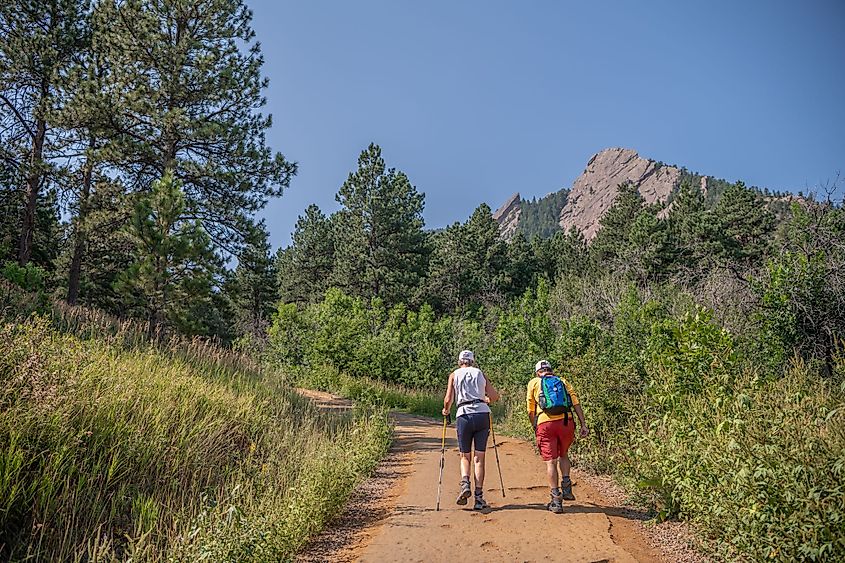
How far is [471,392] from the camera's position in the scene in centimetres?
712

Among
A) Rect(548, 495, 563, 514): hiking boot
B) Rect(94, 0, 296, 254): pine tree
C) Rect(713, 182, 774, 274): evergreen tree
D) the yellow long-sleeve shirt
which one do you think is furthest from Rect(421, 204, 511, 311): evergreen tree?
Rect(548, 495, 563, 514): hiking boot

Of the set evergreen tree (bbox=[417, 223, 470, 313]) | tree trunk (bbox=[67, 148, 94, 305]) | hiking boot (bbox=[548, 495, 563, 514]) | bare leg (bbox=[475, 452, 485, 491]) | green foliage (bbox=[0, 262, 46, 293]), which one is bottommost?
hiking boot (bbox=[548, 495, 563, 514])

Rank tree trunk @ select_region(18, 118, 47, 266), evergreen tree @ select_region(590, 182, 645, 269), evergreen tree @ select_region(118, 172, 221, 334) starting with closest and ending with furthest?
evergreen tree @ select_region(118, 172, 221, 334) < tree trunk @ select_region(18, 118, 47, 266) < evergreen tree @ select_region(590, 182, 645, 269)

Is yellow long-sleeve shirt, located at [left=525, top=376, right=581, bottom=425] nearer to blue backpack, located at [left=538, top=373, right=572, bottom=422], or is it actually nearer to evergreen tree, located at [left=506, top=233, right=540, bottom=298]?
blue backpack, located at [left=538, top=373, right=572, bottom=422]

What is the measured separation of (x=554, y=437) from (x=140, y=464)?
4.76 metres

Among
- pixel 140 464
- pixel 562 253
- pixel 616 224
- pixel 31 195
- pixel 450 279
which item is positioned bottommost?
pixel 140 464

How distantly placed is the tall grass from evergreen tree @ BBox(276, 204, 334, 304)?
42.5m

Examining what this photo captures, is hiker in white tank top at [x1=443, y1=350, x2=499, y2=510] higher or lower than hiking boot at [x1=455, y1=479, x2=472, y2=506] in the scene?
higher

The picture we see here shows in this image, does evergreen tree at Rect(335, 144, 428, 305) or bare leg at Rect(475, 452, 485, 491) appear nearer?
bare leg at Rect(475, 452, 485, 491)

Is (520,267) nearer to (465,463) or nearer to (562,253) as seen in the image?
(562,253)

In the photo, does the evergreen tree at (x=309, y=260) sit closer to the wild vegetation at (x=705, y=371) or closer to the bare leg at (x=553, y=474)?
the wild vegetation at (x=705, y=371)

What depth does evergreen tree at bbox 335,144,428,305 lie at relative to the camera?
39.7 meters

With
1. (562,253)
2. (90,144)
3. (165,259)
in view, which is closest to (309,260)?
(562,253)

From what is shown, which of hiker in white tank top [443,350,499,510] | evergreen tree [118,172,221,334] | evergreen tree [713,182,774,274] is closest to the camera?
hiker in white tank top [443,350,499,510]
